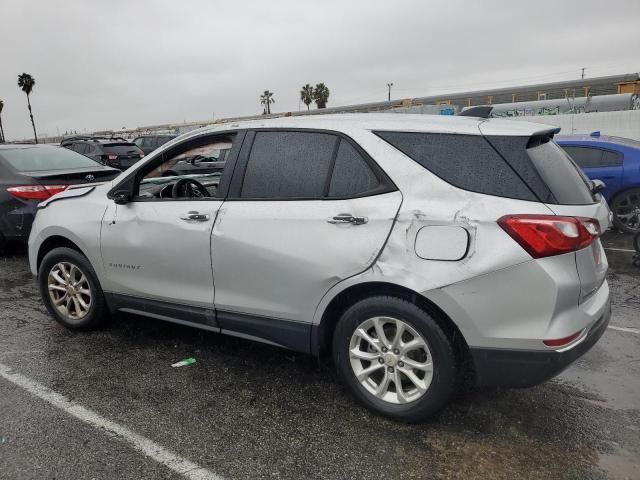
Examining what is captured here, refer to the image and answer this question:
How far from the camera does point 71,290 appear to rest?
4242 millimetres

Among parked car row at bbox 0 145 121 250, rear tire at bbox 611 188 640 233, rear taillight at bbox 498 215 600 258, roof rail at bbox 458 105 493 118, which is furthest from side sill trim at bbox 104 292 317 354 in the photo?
rear tire at bbox 611 188 640 233

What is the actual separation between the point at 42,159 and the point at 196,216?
15.5 ft

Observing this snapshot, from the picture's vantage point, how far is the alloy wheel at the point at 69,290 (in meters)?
4.20

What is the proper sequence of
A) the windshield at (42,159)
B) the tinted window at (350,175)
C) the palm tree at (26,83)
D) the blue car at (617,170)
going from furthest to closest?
1. the palm tree at (26,83)
2. the blue car at (617,170)
3. the windshield at (42,159)
4. the tinted window at (350,175)

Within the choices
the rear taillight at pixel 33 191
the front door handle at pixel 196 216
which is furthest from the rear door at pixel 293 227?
the rear taillight at pixel 33 191

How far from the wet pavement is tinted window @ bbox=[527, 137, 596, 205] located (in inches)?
50.2

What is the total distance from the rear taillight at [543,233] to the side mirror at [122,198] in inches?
104

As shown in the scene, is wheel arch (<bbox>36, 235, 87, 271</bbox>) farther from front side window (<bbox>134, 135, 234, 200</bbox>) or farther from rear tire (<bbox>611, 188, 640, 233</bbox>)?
rear tire (<bbox>611, 188, 640, 233</bbox>)

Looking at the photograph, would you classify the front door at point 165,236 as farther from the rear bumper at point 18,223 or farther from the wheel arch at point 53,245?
the rear bumper at point 18,223

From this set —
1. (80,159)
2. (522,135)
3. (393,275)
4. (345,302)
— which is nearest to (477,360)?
(393,275)

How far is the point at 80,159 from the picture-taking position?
7.31 meters

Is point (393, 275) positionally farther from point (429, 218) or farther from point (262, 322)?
point (262, 322)

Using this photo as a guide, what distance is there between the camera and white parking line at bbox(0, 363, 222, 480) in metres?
2.53

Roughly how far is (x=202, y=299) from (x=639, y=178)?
7.37m
